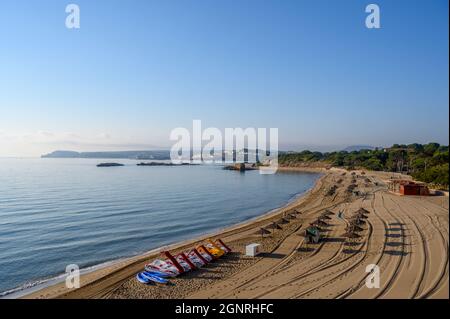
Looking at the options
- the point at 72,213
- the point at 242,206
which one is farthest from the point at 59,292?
the point at 242,206

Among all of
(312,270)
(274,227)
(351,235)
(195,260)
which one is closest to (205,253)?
(195,260)

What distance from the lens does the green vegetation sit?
14184mm

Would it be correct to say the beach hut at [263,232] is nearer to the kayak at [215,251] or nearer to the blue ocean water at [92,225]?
the kayak at [215,251]

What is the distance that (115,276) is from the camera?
14.4 m

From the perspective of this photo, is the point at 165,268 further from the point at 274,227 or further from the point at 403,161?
the point at 403,161

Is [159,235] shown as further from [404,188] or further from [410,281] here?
[404,188]

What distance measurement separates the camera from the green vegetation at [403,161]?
14184mm

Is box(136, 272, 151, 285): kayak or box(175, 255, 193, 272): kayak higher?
box(175, 255, 193, 272): kayak

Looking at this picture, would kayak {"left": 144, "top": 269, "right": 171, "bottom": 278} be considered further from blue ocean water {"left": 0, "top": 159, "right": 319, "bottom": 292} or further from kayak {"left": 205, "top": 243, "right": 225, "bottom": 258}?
blue ocean water {"left": 0, "top": 159, "right": 319, "bottom": 292}

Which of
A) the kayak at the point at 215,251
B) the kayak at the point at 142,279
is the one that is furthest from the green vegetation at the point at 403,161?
the kayak at the point at 142,279

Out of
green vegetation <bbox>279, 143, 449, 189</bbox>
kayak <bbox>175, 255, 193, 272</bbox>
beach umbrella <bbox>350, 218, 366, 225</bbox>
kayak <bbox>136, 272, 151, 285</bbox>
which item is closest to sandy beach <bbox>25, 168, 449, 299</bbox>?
kayak <bbox>136, 272, 151, 285</bbox>

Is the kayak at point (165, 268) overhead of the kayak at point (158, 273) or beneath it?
overhead

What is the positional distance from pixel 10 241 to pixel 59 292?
10872mm

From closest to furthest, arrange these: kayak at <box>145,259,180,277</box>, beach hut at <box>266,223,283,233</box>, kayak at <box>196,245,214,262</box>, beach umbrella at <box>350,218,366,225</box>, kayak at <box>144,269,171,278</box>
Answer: kayak at <box>144,269,171,278</box>
kayak at <box>145,259,180,277</box>
kayak at <box>196,245,214,262</box>
beach umbrella at <box>350,218,366,225</box>
beach hut at <box>266,223,283,233</box>
